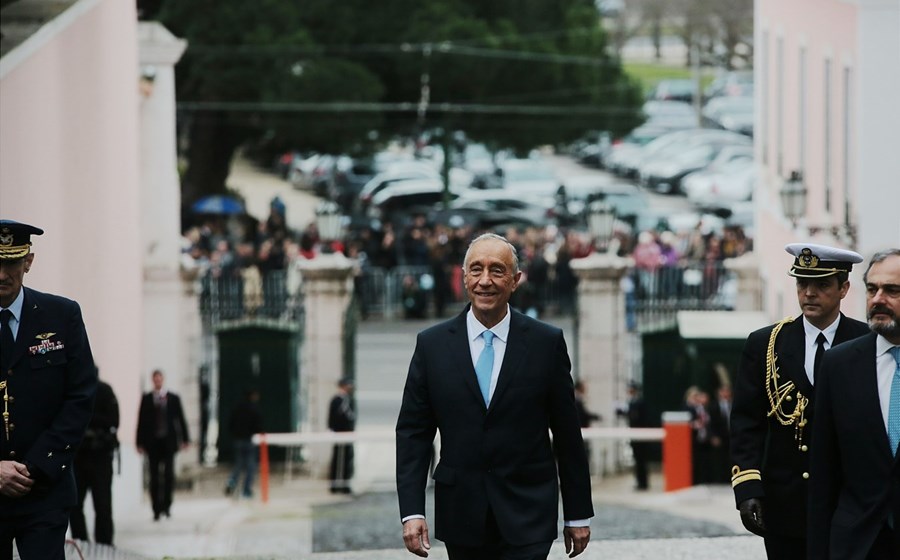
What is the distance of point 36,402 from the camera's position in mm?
7746

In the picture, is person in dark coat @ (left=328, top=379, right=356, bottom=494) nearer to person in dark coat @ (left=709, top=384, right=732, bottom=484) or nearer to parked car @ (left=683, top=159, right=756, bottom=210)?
person in dark coat @ (left=709, top=384, right=732, bottom=484)

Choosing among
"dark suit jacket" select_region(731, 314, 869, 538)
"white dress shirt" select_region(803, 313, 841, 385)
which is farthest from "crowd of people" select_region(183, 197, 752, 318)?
"white dress shirt" select_region(803, 313, 841, 385)

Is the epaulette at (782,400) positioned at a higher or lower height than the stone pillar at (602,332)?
higher

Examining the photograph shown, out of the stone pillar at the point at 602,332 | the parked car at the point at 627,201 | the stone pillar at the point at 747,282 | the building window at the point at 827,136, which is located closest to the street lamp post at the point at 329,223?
the stone pillar at the point at 602,332

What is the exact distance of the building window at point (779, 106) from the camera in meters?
29.5

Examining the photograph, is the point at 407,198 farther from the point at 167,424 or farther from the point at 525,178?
the point at 167,424

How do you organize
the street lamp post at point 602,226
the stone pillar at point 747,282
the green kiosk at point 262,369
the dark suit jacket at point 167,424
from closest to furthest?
the dark suit jacket at point 167,424 < the green kiosk at point 262,369 < the street lamp post at point 602,226 < the stone pillar at point 747,282

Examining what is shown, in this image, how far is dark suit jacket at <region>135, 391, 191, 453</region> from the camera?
18.7 metres

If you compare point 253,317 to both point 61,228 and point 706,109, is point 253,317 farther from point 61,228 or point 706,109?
point 706,109

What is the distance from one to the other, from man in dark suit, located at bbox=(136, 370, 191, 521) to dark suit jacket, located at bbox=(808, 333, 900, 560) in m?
12.5

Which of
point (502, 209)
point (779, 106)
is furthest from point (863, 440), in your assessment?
point (502, 209)

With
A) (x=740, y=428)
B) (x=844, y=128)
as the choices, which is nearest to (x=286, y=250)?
(x=844, y=128)

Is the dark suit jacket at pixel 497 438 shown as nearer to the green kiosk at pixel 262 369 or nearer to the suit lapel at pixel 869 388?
the suit lapel at pixel 869 388

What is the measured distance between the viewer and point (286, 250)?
1544 inches
